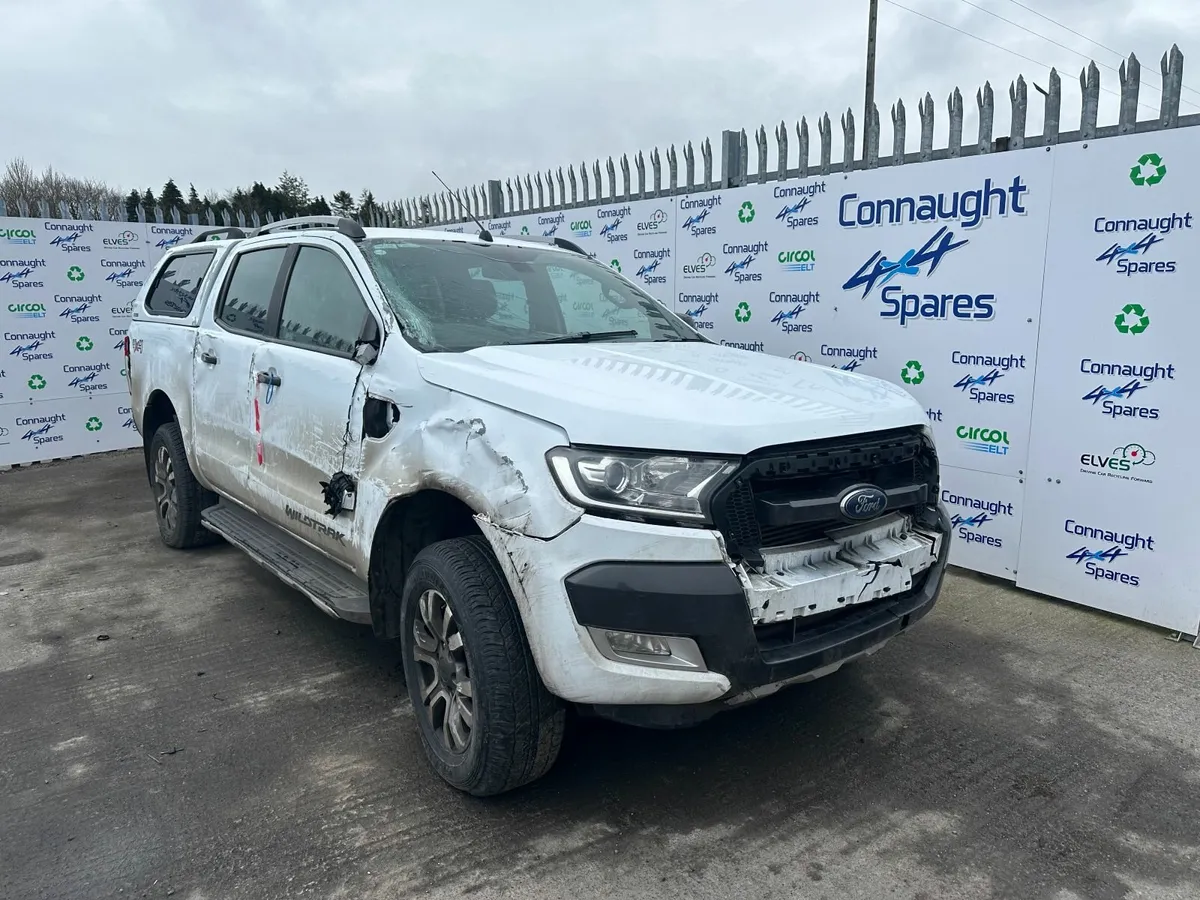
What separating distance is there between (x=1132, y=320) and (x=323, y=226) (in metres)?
4.16

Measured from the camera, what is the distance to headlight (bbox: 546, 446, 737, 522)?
2.39 m

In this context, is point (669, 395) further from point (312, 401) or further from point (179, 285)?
point (179, 285)

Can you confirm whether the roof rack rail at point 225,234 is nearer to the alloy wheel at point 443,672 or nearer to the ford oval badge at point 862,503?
the alloy wheel at point 443,672

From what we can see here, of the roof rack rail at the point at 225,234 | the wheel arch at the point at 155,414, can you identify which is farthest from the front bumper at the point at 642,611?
the wheel arch at the point at 155,414

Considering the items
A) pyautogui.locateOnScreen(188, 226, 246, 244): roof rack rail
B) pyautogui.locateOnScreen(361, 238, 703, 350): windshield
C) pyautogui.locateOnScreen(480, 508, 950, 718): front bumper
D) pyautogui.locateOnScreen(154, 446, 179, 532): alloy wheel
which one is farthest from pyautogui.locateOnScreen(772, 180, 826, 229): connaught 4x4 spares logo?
pyautogui.locateOnScreen(154, 446, 179, 532): alloy wheel

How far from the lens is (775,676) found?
2.48m

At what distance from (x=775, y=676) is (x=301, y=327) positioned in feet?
8.67

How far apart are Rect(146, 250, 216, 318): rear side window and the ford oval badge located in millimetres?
4184

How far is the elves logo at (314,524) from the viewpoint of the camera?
3442mm

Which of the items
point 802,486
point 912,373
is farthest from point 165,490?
point 912,373

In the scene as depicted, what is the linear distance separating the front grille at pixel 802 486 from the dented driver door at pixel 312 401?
1543 mm

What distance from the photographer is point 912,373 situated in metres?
5.44

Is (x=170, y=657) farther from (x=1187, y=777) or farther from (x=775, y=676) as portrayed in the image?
(x=1187, y=777)

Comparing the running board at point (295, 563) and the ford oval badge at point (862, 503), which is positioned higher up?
the ford oval badge at point (862, 503)
